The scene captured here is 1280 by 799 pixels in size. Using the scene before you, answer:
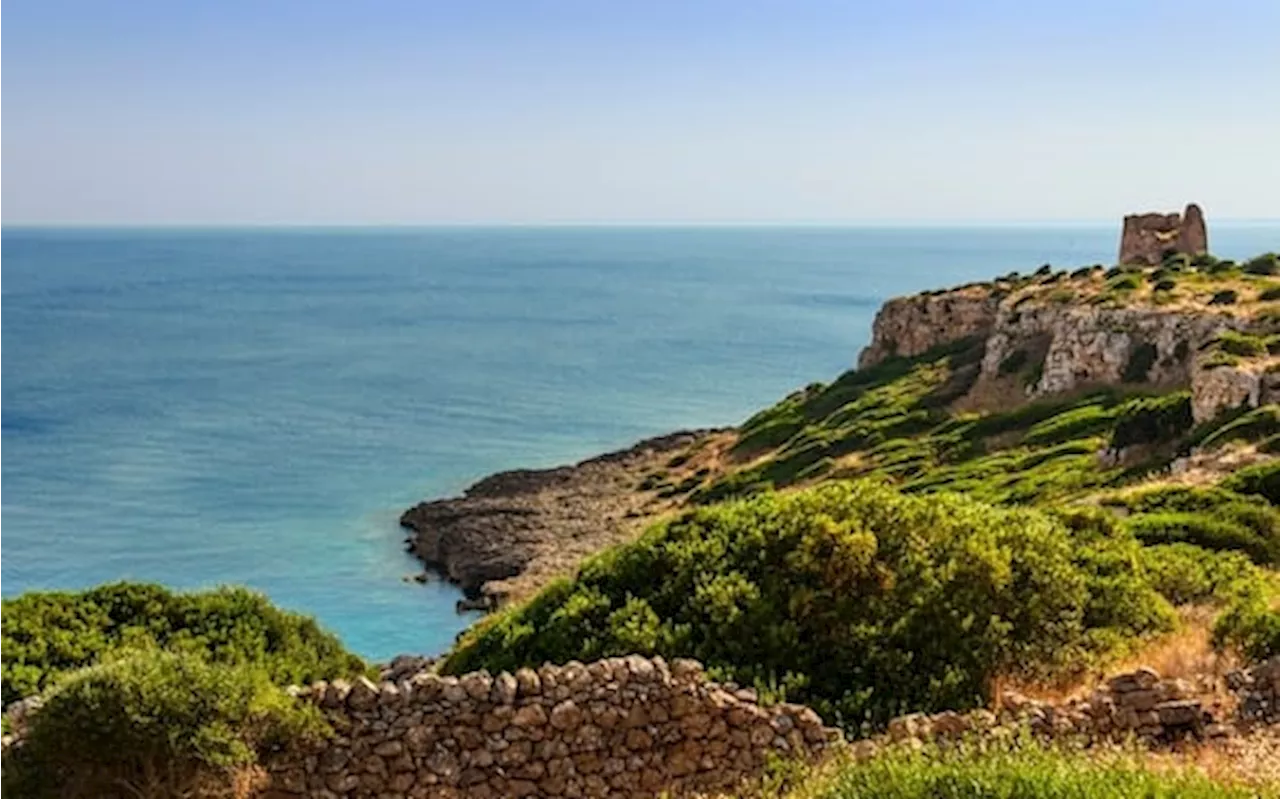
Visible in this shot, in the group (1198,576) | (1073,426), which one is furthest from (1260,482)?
(1073,426)

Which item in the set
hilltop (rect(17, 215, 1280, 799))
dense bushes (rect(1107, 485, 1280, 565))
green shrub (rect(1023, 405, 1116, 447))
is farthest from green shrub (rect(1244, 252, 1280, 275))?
dense bushes (rect(1107, 485, 1280, 565))

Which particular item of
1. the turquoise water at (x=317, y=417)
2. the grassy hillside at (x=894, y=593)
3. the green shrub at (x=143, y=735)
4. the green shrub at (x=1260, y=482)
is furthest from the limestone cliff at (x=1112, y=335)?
the green shrub at (x=143, y=735)

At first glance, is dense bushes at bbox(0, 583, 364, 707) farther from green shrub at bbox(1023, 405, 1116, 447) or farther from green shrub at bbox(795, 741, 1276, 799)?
green shrub at bbox(1023, 405, 1116, 447)

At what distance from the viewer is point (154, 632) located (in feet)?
63.9

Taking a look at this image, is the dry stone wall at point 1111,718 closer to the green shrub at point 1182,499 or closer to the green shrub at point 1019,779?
the green shrub at point 1019,779

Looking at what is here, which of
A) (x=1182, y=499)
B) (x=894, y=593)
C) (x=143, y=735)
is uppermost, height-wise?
(x=894, y=593)

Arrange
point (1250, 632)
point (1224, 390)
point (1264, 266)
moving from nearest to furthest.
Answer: point (1250, 632) → point (1224, 390) → point (1264, 266)

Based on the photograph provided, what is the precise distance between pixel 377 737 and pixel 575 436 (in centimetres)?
8007

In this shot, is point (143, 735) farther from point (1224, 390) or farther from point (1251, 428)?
point (1224, 390)

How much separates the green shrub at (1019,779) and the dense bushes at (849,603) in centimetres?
342

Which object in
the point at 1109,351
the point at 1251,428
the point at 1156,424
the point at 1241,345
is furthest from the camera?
the point at 1109,351

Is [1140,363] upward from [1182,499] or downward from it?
downward

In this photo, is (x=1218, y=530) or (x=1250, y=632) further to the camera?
(x=1218, y=530)

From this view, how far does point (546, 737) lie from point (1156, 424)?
33.7 metres
